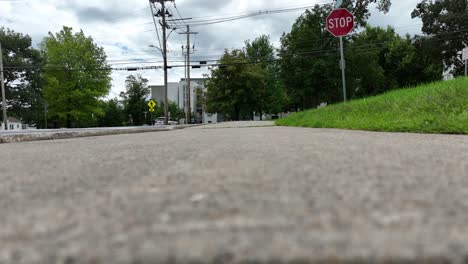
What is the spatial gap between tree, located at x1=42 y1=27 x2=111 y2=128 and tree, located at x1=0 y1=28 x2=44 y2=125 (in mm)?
11104

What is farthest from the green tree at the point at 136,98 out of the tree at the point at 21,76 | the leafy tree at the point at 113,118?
the tree at the point at 21,76

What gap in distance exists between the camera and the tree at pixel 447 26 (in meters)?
30.5

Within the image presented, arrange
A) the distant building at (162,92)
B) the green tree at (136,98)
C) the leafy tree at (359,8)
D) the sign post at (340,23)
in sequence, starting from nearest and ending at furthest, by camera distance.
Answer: the sign post at (340,23), the leafy tree at (359,8), the green tree at (136,98), the distant building at (162,92)

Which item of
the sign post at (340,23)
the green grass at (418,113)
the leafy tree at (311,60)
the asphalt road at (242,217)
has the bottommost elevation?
the asphalt road at (242,217)

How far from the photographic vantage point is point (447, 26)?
3134cm

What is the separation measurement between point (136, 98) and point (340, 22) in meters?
58.3

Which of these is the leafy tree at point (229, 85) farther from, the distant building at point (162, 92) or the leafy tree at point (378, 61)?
the distant building at point (162, 92)

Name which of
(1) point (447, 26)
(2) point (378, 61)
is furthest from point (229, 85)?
(1) point (447, 26)

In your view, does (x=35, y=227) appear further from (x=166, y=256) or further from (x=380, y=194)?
(x=380, y=194)

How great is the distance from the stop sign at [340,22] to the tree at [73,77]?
86.9 ft

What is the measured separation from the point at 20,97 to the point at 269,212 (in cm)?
4733

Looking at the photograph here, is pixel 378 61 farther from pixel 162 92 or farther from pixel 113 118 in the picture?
pixel 162 92

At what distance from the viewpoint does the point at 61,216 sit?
2.80 ft

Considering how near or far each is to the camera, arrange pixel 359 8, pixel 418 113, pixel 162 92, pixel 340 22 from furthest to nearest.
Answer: pixel 162 92
pixel 359 8
pixel 340 22
pixel 418 113
